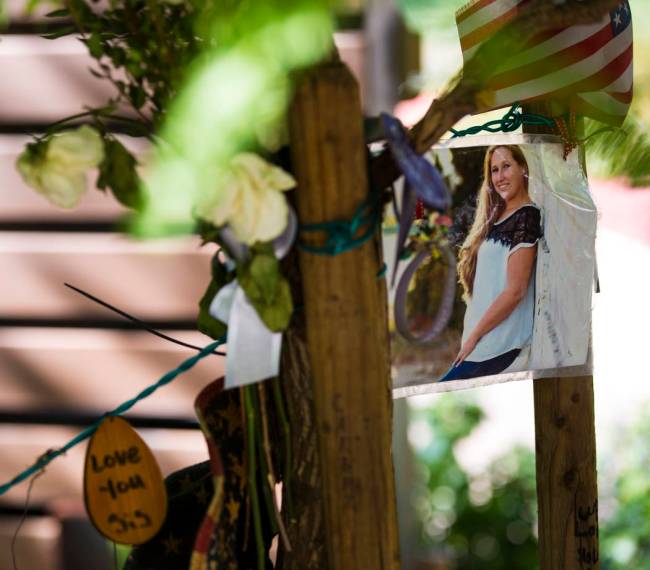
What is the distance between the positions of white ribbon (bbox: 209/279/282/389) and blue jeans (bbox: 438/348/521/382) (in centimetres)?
31

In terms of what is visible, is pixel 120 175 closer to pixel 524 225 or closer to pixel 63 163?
pixel 63 163

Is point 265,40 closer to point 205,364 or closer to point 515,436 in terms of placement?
point 205,364

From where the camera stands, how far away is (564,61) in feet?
3.56

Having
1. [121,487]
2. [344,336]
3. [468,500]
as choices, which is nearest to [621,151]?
[344,336]

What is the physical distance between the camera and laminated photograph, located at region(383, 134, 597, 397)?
3.42 ft

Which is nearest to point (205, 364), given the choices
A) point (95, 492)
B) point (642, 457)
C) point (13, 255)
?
point (13, 255)

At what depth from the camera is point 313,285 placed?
0.87m

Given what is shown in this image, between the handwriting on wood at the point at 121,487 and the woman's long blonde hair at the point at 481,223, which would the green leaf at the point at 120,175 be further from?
the woman's long blonde hair at the point at 481,223

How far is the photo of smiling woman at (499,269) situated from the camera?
107 cm

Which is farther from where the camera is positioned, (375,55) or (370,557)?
(375,55)

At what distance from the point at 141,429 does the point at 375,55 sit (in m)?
0.96

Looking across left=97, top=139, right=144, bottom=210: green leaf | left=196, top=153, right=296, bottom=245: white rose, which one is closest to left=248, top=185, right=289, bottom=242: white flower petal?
left=196, top=153, right=296, bottom=245: white rose

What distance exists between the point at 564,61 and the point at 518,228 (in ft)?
0.72

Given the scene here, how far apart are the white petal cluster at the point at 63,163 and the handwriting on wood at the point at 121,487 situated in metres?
0.26
